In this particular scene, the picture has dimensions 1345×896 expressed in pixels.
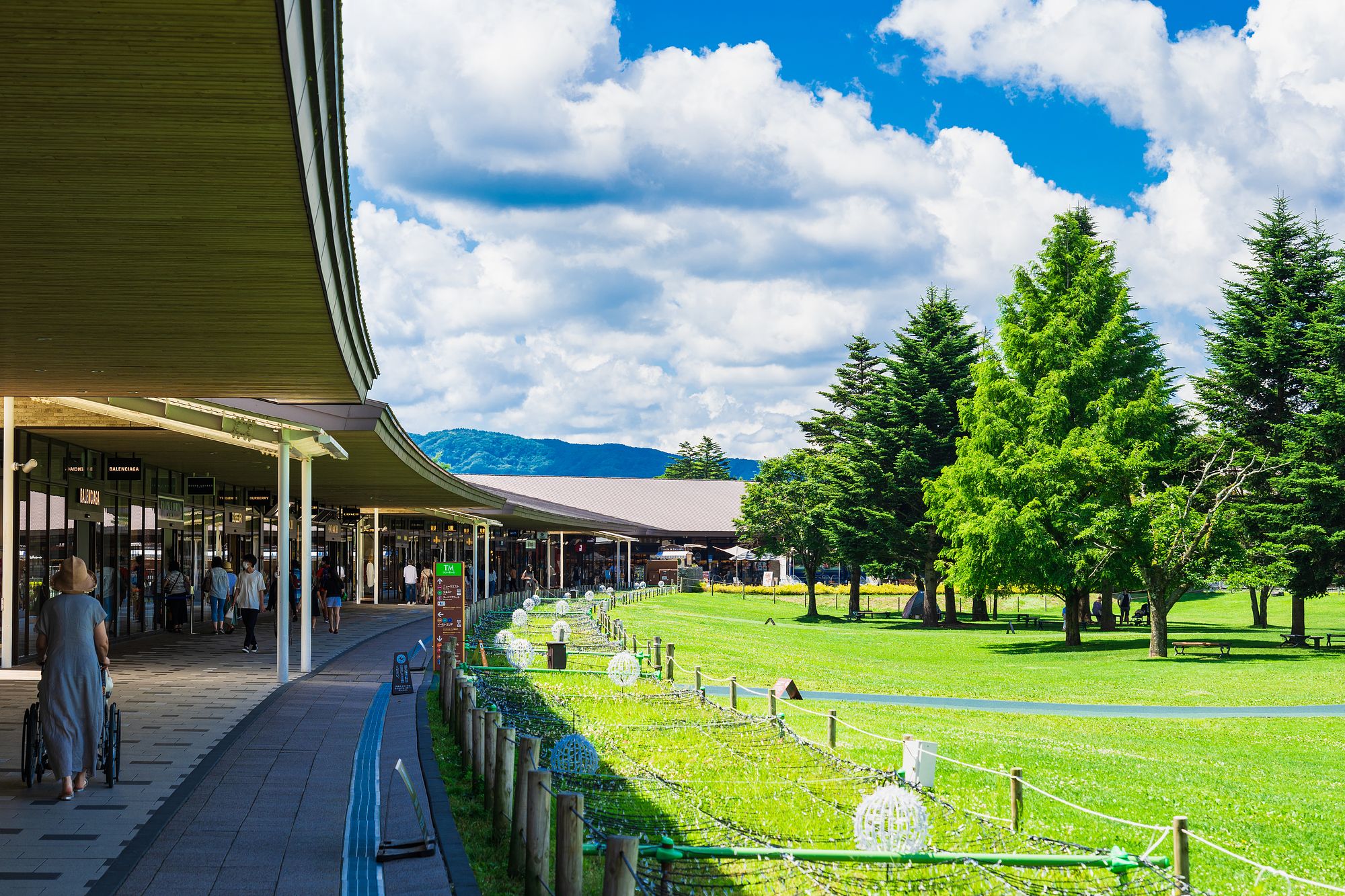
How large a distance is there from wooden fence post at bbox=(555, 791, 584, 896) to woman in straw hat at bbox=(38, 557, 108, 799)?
4.67 meters

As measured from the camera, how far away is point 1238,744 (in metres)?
17.3

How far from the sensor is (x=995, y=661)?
33.4 meters

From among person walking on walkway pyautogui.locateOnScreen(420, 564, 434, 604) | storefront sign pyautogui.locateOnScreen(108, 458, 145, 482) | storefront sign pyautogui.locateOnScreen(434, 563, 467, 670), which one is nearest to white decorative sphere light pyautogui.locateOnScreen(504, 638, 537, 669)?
storefront sign pyautogui.locateOnScreen(434, 563, 467, 670)

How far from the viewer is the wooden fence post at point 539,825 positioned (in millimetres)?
6871

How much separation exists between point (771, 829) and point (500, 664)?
12.4 m

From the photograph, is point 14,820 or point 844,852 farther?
point 14,820

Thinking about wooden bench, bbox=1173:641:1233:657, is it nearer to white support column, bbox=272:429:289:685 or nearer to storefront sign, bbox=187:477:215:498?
storefront sign, bbox=187:477:215:498

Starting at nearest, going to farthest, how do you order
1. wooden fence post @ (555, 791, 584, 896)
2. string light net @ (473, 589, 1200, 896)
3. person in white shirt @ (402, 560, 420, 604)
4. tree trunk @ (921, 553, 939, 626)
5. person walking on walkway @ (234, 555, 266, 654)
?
1. wooden fence post @ (555, 791, 584, 896)
2. string light net @ (473, 589, 1200, 896)
3. person walking on walkway @ (234, 555, 266, 654)
4. person in white shirt @ (402, 560, 420, 604)
5. tree trunk @ (921, 553, 939, 626)

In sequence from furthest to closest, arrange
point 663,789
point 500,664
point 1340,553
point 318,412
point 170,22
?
point 1340,553
point 500,664
point 318,412
point 663,789
point 170,22

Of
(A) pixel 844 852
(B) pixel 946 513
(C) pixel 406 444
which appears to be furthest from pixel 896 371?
(A) pixel 844 852

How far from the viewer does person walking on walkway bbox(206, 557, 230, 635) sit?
85.2 feet

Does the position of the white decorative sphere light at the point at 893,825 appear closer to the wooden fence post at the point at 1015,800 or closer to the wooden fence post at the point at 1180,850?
the wooden fence post at the point at 1180,850

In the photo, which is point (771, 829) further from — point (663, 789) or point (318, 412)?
point (318, 412)

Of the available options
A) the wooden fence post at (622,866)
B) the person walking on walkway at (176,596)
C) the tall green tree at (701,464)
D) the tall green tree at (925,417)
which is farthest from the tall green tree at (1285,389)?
the tall green tree at (701,464)
